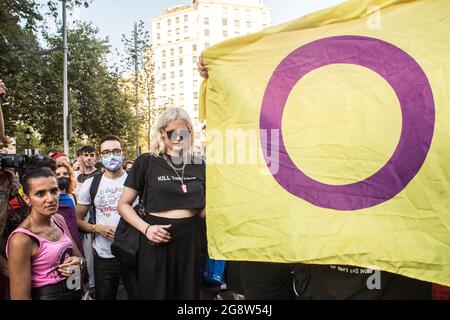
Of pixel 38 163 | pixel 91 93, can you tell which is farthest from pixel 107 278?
pixel 91 93

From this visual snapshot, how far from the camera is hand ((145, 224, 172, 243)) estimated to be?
2.52 metres

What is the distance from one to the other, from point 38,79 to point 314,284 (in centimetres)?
1689

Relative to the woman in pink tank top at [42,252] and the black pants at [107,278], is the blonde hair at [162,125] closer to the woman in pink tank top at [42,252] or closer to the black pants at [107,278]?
the woman in pink tank top at [42,252]

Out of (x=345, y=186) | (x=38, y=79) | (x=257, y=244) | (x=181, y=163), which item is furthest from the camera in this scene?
(x=38, y=79)

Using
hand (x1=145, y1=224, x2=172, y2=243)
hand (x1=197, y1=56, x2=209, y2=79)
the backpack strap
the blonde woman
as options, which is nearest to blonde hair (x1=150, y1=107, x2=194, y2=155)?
the blonde woman

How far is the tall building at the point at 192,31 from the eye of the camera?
8406 cm

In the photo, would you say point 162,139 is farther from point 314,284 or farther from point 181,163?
point 314,284

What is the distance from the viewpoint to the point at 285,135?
2.33 metres

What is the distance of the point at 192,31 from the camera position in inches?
3371

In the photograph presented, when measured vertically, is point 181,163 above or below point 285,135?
below

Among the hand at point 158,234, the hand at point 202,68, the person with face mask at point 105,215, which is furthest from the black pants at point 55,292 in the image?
the hand at point 202,68

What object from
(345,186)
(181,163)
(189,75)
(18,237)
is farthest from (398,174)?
(189,75)

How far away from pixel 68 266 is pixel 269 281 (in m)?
1.27

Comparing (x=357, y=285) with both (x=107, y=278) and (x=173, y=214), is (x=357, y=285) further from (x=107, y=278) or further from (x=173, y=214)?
(x=107, y=278)
